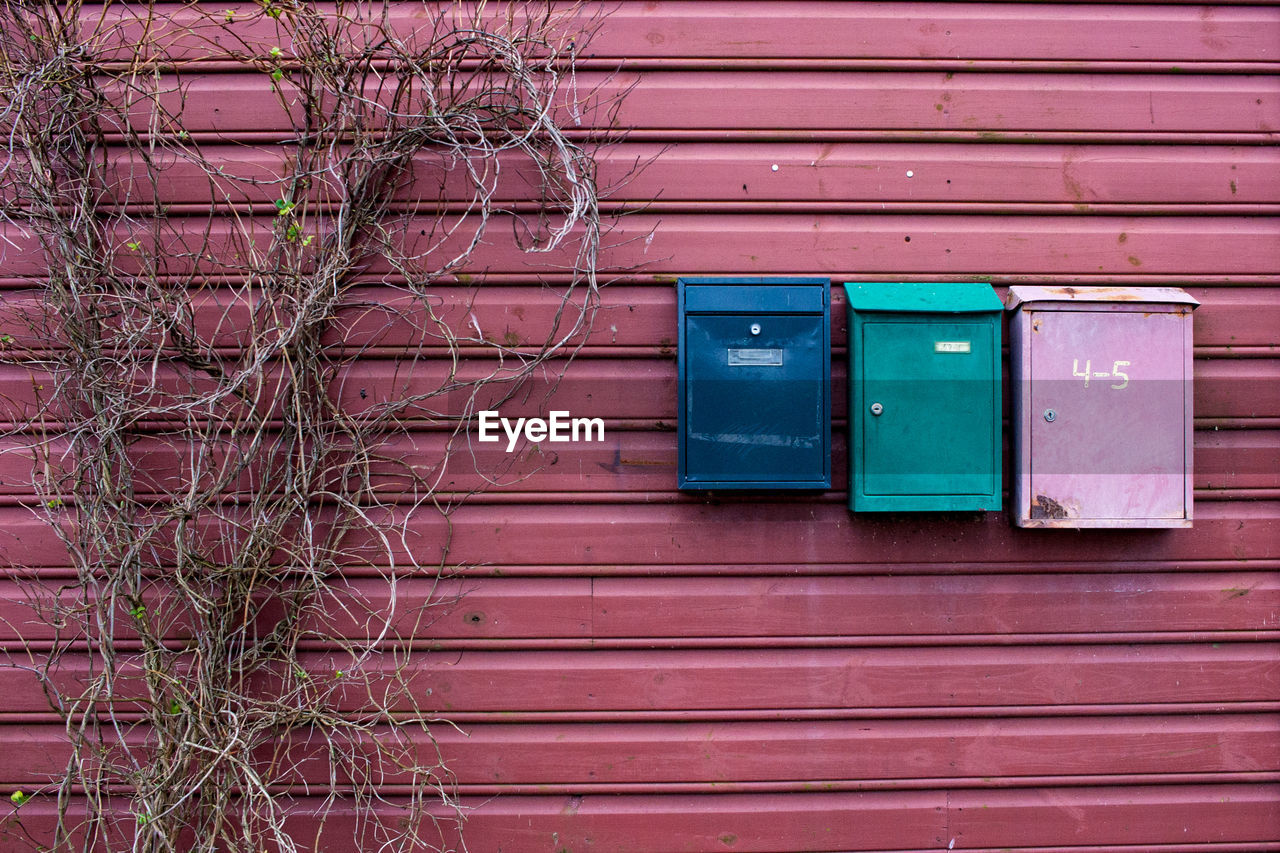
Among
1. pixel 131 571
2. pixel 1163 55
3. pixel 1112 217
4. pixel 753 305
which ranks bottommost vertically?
pixel 131 571

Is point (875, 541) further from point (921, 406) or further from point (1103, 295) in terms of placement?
point (1103, 295)

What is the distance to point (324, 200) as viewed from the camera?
2807mm

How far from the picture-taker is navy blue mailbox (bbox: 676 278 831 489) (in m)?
2.61

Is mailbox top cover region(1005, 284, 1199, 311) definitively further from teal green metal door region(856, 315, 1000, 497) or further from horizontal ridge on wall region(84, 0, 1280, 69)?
horizontal ridge on wall region(84, 0, 1280, 69)

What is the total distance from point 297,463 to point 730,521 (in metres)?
1.46

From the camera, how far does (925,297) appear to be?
8.79 feet

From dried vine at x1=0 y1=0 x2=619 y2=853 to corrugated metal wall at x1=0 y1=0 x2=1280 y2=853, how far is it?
125 millimetres

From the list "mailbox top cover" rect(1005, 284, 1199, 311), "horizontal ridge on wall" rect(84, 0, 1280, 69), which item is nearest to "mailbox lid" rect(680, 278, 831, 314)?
"mailbox top cover" rect(1005, 284, 1199, 311)

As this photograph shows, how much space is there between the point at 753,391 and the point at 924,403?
0.54 metres

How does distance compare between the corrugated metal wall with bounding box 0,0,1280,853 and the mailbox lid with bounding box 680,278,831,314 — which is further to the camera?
the corrugated metal wall with bounding box 0,0,1280,853

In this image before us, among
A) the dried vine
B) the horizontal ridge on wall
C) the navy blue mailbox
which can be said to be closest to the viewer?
the navy blue mailbox

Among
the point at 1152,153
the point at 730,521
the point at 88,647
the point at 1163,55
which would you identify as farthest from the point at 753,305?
the point at 88,647

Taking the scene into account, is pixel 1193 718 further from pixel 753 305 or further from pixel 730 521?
pixel 753 305

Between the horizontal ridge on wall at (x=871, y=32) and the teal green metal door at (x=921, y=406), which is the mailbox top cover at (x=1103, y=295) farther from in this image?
the horizontal ridge on wall at (x=871, y=32)
